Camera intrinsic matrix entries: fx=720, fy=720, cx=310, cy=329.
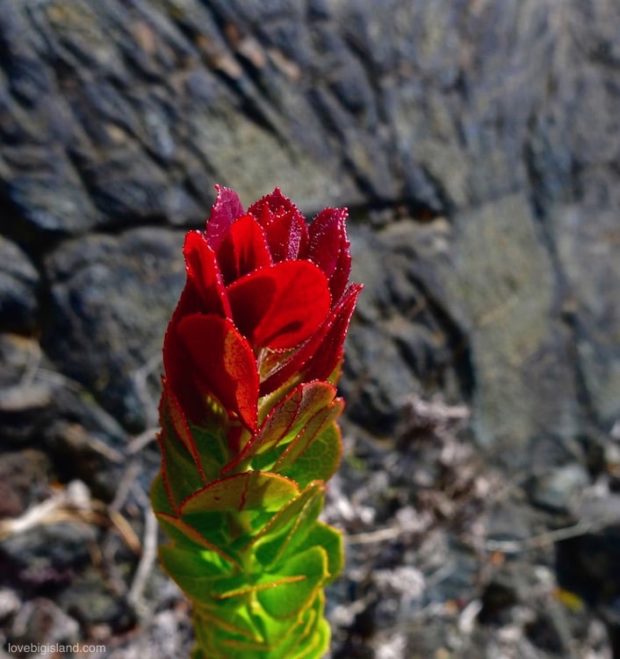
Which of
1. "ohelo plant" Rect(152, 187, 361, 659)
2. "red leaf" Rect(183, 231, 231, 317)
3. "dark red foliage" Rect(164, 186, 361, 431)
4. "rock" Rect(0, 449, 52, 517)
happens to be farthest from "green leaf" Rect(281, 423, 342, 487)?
"rock" Rect(0, 449, 52, 517)

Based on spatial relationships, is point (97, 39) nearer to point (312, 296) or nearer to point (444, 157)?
point (444, 157)

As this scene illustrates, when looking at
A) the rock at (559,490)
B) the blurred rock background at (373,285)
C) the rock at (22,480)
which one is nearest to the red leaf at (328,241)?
the blurred rock background at (373,285)

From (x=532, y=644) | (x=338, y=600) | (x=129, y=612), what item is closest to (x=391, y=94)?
(x=338, y=600)

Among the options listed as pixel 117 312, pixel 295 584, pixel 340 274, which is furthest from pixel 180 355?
pixel 117 312

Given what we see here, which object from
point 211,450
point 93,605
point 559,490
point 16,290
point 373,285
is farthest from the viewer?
point 559,490

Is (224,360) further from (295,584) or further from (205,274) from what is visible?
(295,584)

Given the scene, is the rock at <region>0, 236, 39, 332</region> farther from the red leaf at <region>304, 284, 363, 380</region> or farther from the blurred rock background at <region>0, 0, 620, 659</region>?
the red leaf at <region>304, 284, 363, 380</region>

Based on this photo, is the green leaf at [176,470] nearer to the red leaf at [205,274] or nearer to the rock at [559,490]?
the red leaf at [205,274]
